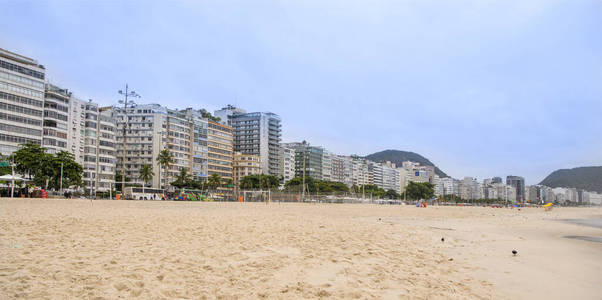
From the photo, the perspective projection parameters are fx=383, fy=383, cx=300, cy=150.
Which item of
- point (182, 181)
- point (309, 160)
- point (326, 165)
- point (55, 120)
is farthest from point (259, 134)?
point (55, 120)

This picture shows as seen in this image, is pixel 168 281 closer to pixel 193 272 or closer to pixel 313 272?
pixel 193 272

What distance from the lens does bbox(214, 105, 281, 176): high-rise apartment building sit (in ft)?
504

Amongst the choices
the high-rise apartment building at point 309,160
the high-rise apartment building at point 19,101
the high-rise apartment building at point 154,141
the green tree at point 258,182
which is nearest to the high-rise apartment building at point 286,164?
the high-rise apartment building at point 309,160

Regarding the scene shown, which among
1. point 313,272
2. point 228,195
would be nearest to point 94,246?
point 313,272

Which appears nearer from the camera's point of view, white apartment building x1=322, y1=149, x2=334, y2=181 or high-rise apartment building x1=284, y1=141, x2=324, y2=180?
high-rise apartment building x1=284, y1=141, x2=324, y2=180

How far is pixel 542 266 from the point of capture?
910 centimetres

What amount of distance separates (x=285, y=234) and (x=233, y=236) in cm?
177

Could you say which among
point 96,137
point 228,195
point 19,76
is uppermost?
point 19,76

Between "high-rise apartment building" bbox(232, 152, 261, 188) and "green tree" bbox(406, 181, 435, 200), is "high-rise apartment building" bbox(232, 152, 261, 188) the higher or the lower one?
the higher one

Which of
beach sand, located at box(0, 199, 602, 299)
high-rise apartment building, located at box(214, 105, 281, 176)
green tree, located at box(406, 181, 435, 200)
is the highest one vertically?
high-rise apartment building, located at box(214, 105, 281, 176)

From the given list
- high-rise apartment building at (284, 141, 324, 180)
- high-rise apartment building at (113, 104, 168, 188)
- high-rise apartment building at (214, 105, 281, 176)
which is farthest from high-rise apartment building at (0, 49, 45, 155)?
high-rise apartment building at (284, 141, 324, 180)

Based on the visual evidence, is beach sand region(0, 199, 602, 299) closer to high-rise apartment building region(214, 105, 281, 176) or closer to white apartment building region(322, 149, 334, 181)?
high-rise apartment building region(214, 105, 281, 176)

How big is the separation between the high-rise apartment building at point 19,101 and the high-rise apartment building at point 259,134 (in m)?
82.1

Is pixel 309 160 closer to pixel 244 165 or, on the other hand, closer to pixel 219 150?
pixel 244 165
